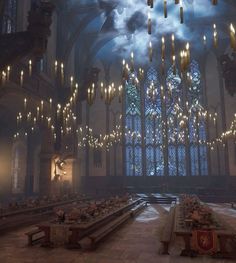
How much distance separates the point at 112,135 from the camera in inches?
948

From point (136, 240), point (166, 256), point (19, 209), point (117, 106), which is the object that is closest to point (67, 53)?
point (117, 106)

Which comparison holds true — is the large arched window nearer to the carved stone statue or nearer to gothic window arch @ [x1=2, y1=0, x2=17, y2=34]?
the carved stone statue

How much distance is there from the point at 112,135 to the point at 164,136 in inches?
183

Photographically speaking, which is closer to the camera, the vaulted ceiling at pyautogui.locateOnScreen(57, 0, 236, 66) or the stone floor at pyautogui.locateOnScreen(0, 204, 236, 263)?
the stone floor at pyautogui.locateOnScreen(0, 204, 236, 263)

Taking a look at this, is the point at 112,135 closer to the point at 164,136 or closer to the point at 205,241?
the point at 164,136

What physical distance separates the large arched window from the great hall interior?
0.09 metres

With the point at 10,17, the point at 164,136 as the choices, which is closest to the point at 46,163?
the point at 10,17

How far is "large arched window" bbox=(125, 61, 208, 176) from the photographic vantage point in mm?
25438

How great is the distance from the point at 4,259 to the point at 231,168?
69.4 ft

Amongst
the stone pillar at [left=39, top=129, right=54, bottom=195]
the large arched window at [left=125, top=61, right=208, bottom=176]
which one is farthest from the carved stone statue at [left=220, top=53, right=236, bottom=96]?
the large arched window at [left=125, top=61, right=208, bottom=176]

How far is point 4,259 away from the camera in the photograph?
5.99 metres

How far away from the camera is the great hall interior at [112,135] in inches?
281

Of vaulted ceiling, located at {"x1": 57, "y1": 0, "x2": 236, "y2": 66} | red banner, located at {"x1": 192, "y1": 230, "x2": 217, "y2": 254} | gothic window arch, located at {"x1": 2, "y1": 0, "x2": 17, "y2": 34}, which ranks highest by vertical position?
vaulted ceiling, located at {"x1": 57, "y1": 0, "x2": 236, "y2": 66}

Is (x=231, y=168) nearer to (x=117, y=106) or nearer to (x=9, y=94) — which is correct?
(x=117, y=106)
